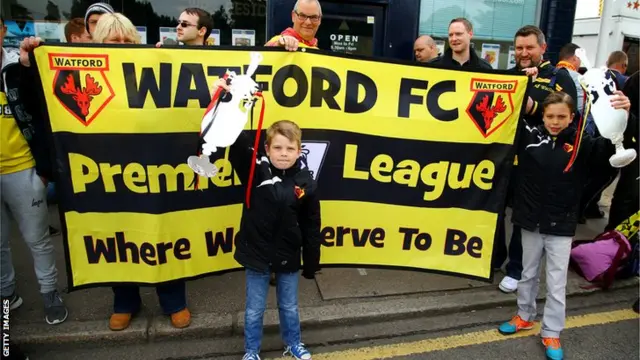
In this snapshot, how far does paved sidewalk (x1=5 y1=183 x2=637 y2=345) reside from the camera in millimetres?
3145

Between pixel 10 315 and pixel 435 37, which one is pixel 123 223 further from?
pixel 435 37

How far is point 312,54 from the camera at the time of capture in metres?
3.06

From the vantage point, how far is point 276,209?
8.60ft

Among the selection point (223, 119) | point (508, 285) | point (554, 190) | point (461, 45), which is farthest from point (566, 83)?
point (223, 119)

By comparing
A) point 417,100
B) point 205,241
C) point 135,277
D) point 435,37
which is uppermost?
point 435,37

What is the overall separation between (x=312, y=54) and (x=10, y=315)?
2.58m

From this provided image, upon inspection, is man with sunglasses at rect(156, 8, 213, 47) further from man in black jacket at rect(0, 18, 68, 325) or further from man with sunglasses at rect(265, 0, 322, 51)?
man in black jacket at rect(0, 18, 68, 325)

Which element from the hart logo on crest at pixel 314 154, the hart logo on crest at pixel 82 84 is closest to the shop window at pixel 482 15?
the hart logo on crest at pixel 314 154

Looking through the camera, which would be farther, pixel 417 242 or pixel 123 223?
pixel 417 242

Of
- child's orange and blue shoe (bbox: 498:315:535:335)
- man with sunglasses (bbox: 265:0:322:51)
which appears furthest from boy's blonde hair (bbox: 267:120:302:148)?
child's orange and blue shoe (bbox: 498:315:535:335)

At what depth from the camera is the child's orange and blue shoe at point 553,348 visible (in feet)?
10.1

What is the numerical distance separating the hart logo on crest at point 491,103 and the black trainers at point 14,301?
3275mm

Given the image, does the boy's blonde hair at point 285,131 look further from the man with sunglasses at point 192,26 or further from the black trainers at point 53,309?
the black trainers at point 53,309

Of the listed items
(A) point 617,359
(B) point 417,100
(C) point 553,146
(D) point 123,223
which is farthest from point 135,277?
(A) point 617,359
